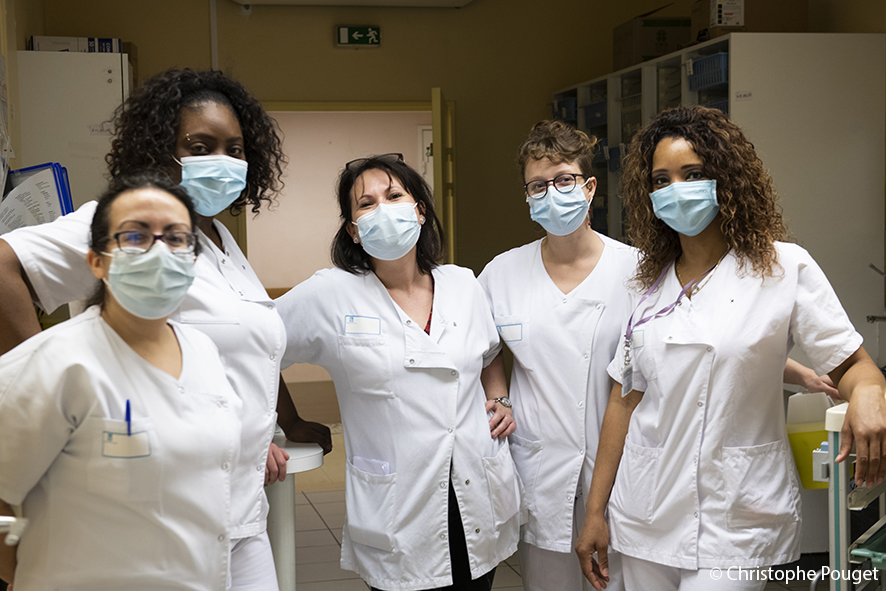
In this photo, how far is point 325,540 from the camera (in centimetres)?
384

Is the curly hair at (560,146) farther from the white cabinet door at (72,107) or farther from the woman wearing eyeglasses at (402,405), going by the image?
the white cabinet door at (72,107)

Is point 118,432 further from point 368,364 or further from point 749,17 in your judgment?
point 749,17

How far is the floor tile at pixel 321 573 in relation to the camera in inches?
131

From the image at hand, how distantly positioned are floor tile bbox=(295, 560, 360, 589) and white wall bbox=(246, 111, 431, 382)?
4.80 metres

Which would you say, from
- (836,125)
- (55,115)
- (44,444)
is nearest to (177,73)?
(44,444)

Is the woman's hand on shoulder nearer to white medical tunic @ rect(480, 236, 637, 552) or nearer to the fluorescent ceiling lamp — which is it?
white medical tunic @ rect(480, 236, 637, 552)

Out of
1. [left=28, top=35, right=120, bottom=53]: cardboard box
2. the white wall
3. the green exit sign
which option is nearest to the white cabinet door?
[left=28, top=35, right=120, bottom=53]: cardboard box

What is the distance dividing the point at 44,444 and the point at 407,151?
23.4 ft

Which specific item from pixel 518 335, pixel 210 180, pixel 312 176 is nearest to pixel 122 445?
pixel 210 180

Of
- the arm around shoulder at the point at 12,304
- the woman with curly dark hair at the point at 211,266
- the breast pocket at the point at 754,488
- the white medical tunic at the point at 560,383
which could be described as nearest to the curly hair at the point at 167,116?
the woman with curly dark hair at the point at 211,266

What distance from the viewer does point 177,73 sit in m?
1.61

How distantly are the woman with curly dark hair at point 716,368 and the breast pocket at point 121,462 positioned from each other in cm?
105

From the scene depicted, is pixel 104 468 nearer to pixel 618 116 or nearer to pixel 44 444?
pixel 44 444

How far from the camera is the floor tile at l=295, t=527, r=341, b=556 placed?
3.79m
